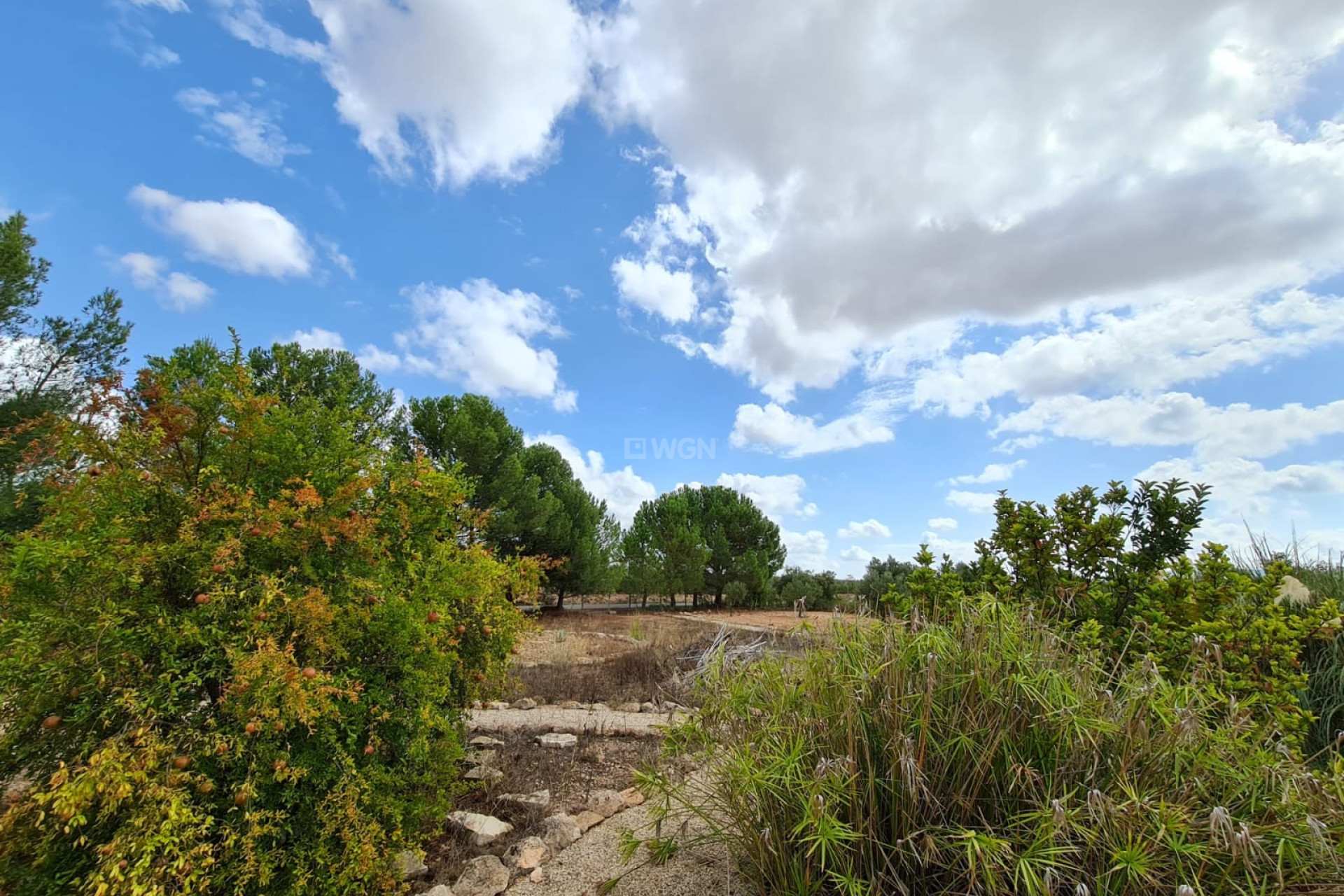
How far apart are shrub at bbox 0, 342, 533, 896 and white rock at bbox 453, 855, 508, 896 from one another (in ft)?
1.04

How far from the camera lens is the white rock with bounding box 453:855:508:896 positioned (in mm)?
2707

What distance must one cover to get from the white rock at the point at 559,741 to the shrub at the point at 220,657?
1.88 m

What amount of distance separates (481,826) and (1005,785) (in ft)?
9.11

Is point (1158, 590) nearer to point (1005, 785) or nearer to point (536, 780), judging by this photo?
point (1005, 785)

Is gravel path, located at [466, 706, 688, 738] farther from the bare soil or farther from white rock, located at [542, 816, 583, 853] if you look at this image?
white rock, located at [542, 816, 583, 853]

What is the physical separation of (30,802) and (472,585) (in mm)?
1717

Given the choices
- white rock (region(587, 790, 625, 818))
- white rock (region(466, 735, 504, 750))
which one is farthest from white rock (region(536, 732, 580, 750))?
white rock (region(587, 790, 625, 818))

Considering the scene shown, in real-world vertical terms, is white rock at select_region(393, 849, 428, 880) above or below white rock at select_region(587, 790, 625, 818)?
below

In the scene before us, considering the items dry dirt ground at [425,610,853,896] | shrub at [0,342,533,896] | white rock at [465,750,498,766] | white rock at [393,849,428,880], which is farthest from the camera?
white rock at [465,750,498,766]

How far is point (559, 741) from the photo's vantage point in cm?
500

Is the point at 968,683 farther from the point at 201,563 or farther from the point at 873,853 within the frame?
the point at 201,563

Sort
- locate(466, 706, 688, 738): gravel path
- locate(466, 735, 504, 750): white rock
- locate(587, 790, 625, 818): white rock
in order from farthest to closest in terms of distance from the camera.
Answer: locate(466, 706, 688, 738): gravel path → locate(466, 735, 504, 750): white rock → locate(587, 790, 625, 818): white rock

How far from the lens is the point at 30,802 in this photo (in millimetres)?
1955

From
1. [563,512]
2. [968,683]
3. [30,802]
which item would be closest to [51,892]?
[30,802]
